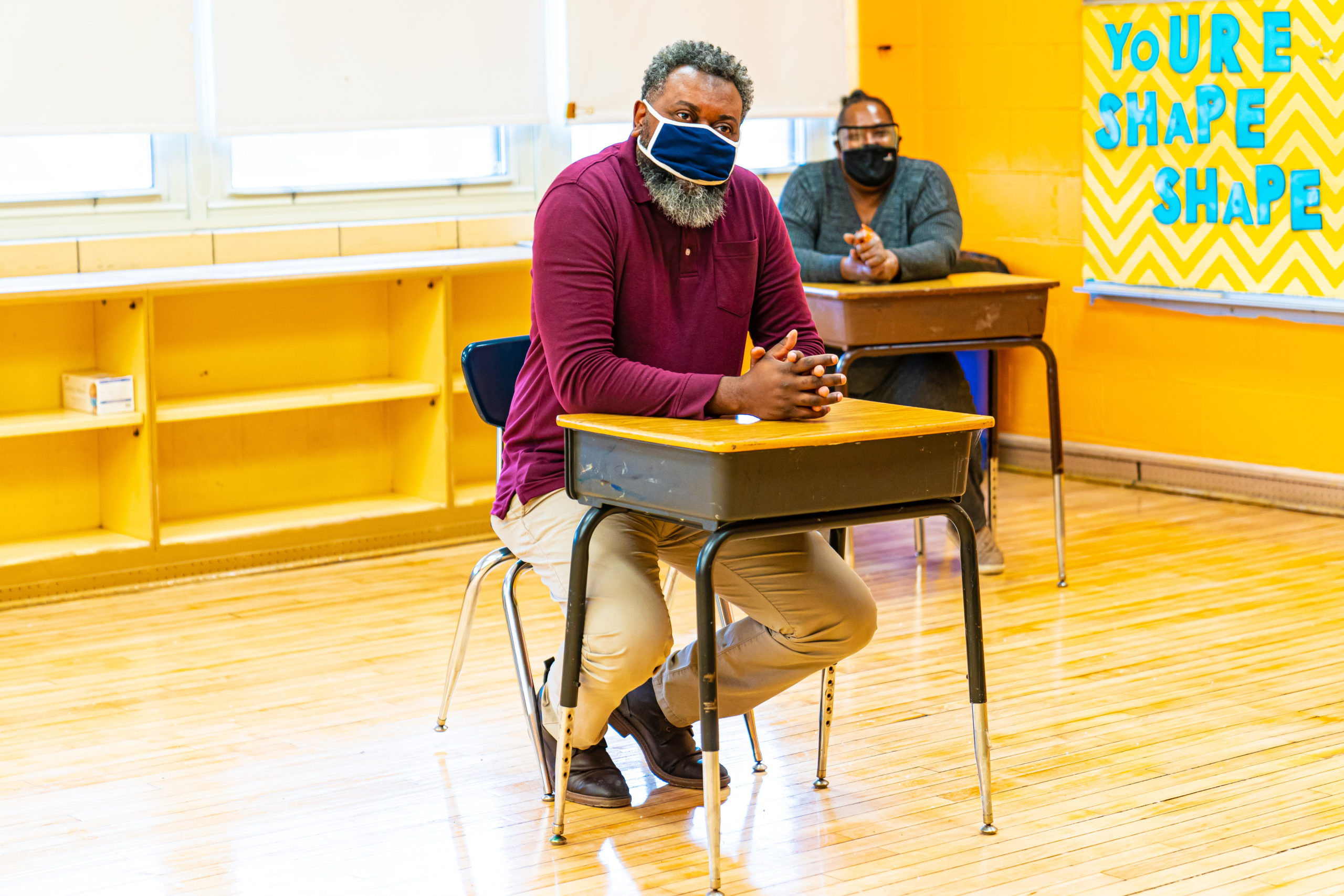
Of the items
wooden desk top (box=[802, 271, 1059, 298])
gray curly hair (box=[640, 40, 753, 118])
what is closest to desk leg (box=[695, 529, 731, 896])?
gray curly hair (box=[640, 40, 753, 118])

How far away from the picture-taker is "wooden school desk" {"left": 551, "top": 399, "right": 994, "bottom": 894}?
242 centimetres

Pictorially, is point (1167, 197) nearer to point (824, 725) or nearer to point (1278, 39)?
point (1278, 39)

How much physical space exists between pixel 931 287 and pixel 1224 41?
1789 mm

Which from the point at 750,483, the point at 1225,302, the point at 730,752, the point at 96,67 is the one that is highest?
the point at 96,67

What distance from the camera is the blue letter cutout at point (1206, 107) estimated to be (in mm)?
5320

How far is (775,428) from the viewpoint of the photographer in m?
2.52

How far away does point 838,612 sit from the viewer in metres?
2.76

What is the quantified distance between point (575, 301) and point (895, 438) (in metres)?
0.56

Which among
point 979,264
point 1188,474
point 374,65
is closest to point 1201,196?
point 979,264

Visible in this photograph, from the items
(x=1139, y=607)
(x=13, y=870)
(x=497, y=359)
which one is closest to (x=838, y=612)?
(x=497, y=359)

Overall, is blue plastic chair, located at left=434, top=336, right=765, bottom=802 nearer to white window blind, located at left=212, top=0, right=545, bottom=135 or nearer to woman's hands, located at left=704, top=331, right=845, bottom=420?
woman's hands, located at left=704, top=331, right=845, bottom=420

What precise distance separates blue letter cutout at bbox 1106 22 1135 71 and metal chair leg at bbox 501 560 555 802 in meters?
3.48

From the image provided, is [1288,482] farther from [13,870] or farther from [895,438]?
[13,870]

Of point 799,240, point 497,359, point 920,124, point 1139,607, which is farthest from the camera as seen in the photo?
point 920,124
